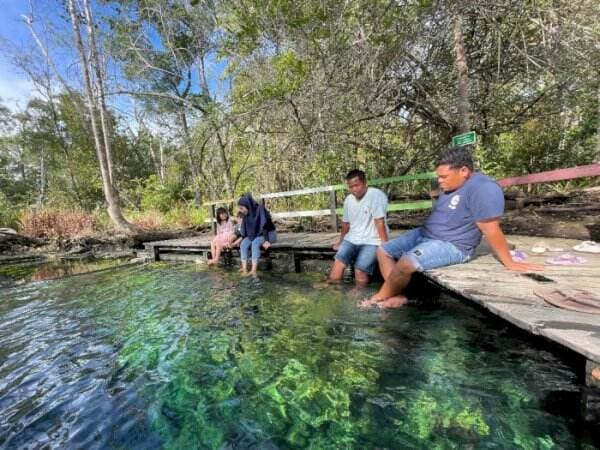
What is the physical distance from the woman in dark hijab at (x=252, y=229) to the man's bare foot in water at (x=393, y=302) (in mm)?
2734

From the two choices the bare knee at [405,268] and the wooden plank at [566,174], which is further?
the wooden plank at [566,174]

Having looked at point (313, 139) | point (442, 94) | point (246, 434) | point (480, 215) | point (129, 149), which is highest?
point (129, 149)

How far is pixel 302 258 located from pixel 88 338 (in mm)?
3247

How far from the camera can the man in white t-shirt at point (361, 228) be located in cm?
378

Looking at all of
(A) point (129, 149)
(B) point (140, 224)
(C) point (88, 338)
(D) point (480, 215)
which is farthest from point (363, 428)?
(A) point (129, 149)

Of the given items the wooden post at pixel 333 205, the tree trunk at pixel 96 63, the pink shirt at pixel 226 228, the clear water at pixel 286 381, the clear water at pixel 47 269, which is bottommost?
the clear water at pixel 286 381

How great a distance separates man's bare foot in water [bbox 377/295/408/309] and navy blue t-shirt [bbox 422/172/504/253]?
→ 2.20 feet

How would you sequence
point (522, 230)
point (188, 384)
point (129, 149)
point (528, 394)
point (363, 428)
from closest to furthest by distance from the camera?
point (363, 428)
point (528, 394)
point (188, 384)
point (522, 230)
point (129, 149)

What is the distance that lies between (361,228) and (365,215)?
0.16 metres

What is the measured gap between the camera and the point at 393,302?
3.25 metres

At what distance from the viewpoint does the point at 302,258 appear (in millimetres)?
5551

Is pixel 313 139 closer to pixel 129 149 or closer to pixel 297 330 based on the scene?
pixel 297 330

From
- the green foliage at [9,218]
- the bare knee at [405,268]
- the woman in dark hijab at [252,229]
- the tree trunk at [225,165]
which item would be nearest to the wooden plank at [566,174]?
the bare knee at [405,268]

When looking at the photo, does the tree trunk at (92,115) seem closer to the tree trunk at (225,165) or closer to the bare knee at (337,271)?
the tree trunk at (225,165)
